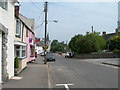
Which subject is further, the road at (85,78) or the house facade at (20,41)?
the house facade at (20,41)

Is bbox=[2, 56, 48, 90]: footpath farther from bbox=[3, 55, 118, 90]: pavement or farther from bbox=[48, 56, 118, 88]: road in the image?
bbox=[48, 56, 118, 88]: road

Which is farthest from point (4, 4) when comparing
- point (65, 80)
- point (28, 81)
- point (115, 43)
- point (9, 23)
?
point (115, 43)

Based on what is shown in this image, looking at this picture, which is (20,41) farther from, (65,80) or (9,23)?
(65,80)

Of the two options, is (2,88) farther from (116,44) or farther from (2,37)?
(116,44)

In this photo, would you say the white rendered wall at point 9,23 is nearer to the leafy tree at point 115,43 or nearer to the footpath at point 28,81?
the footpath at point 28,81

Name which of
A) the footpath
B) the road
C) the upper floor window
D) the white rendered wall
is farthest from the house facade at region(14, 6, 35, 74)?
the upper floor window

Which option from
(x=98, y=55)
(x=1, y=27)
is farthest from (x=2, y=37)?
(x=98, y=55)

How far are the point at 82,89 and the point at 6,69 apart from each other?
4353 mm

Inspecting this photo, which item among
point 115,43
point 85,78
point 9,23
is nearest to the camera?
point 9,23

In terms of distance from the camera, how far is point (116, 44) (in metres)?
61.2

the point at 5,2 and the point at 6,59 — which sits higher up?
the point at 5,2

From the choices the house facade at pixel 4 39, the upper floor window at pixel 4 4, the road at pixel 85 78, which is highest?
the upper floor window at pixel 4 4

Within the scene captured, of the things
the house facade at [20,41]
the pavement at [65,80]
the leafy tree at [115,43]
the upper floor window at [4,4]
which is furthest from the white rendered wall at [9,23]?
the leafy tree at [115,43]

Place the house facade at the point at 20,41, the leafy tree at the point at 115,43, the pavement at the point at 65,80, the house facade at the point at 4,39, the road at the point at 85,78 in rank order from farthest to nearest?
the leafy tree at the point at 115,43
the house facade at the point at 20,41
the house facade at the point at 4,39
the road at the point at 85,78
the pavement at the point at 65,80
